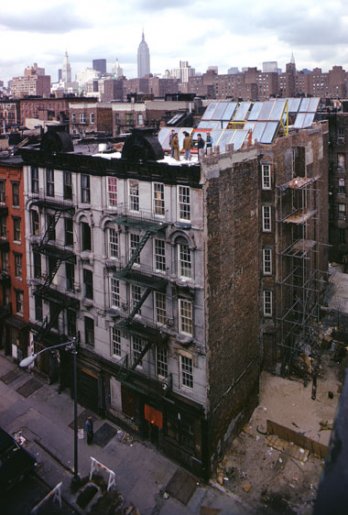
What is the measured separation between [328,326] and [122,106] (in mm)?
66475

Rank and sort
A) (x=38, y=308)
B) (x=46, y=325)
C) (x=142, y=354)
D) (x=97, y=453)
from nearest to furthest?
(x=142, y=354) < (x=97, y=453) < (x=46, y=325) < (x=38, y=308)

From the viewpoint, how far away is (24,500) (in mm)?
26625

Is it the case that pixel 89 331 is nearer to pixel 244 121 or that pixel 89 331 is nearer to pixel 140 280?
pixel 140 280

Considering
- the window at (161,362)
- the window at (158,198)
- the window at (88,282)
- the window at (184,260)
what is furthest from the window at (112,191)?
the window at (161,362)

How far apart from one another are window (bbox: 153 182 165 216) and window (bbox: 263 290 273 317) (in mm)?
12863

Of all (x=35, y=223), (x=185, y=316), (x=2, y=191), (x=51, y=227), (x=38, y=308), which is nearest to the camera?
(x=185, y=316)

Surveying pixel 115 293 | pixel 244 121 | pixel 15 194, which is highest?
pixel 244 121

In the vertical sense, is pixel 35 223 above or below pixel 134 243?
above

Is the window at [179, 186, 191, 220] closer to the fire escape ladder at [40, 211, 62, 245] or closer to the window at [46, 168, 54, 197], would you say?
the fire escape ladder at [40, 211, 62, 245]

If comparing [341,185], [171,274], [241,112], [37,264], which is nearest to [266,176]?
[241,112]

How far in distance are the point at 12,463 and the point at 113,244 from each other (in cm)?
1455

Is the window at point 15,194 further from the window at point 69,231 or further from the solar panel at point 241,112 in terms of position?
the solar panel at point 241,112

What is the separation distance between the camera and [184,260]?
27156mm

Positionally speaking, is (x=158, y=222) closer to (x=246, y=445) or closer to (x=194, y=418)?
(x=194, y=418)
